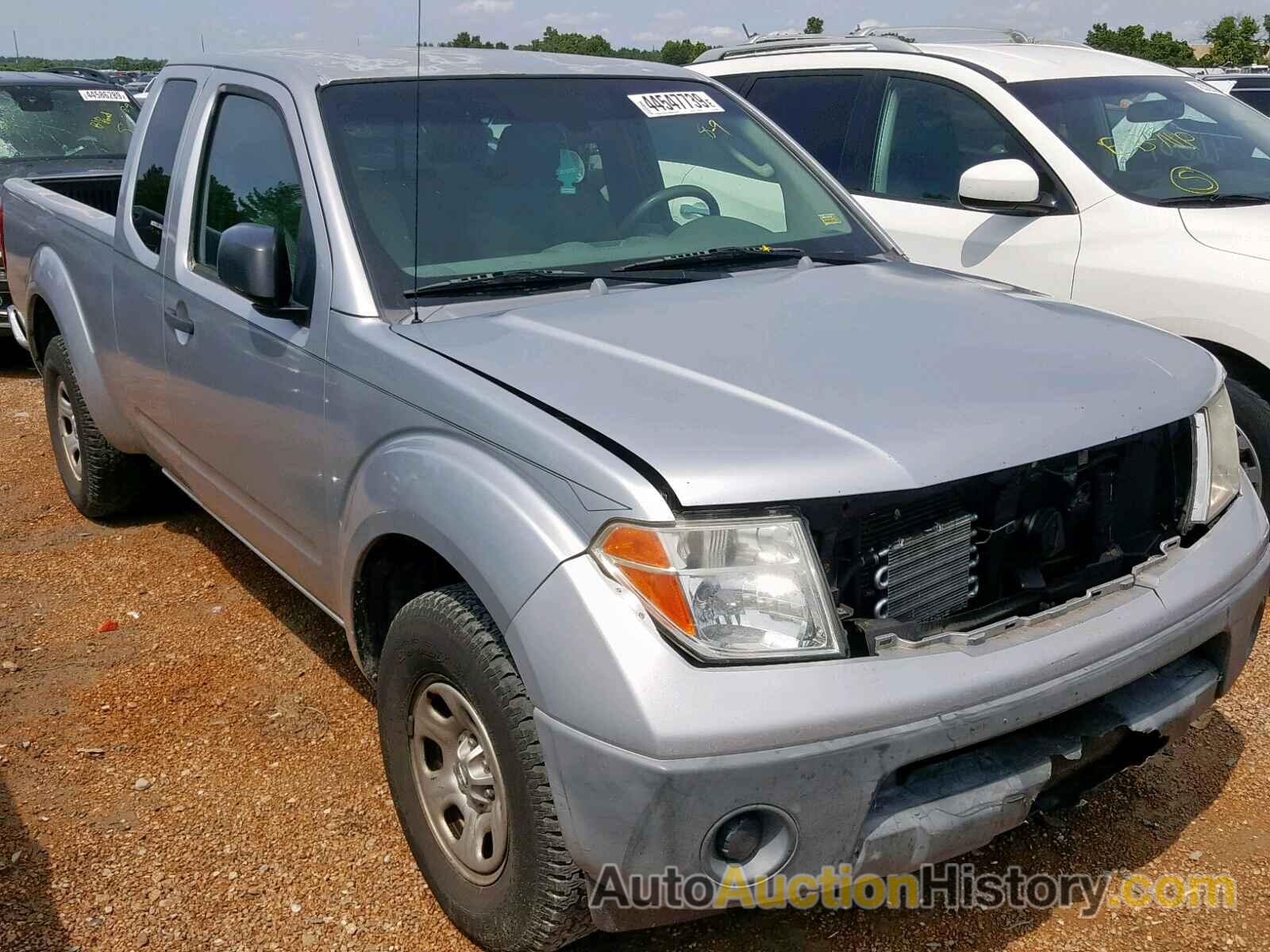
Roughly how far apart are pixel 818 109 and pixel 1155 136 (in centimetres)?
150

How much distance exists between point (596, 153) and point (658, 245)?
1.15ft

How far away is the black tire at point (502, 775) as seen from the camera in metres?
2.19

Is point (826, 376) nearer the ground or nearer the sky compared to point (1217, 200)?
nearer the ground

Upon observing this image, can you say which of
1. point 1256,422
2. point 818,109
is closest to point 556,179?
point 1256,422

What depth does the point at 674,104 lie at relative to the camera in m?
3.73

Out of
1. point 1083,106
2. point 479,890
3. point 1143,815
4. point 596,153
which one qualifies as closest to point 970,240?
point 1083,106

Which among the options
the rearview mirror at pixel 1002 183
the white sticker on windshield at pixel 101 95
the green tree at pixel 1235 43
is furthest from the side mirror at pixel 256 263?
the green tree at pixel 1235 43

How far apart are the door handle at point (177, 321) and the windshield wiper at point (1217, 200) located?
3.51m

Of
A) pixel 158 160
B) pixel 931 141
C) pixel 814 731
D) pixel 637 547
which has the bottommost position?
pixel 814 731

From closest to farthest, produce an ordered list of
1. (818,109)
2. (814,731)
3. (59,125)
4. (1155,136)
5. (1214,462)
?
1. (814,731)
2. (1214,462)
3. (1155,136)
4. (818,109)
5. (59,125)

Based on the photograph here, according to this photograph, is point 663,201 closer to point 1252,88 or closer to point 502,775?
point 502,775

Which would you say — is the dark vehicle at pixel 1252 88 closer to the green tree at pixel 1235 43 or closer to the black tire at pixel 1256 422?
the black tire at pixel 1256 422

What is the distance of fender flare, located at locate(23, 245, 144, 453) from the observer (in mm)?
4461

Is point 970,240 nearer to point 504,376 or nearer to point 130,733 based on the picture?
point 504,376
